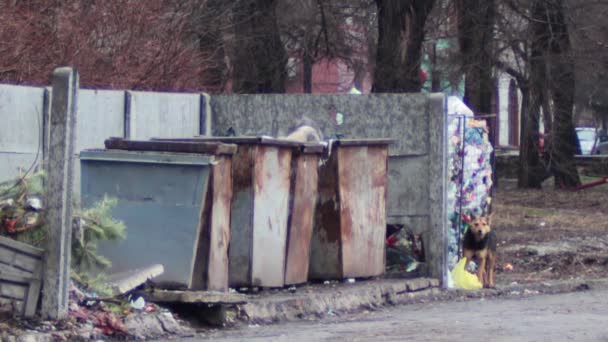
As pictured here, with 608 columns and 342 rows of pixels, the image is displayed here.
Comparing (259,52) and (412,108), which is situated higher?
(259,52)

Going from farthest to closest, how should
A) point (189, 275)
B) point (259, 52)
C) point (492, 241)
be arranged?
1. point (259, 52)
2. point (492, 241)
3. point (189, 275)

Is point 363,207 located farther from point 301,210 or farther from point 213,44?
point 213,44

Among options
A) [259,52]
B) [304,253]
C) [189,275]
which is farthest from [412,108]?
[259,52]

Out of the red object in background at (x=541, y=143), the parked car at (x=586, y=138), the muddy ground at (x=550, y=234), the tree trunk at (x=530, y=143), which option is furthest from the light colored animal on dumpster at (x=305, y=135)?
the parked car at (x=586, y=138)

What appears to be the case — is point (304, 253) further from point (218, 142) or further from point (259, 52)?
point (259, 52)

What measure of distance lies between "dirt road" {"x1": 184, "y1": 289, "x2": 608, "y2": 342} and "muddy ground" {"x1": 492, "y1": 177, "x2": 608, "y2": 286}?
252 centimetres

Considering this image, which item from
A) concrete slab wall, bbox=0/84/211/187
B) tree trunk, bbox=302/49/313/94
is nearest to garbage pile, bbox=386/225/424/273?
concrete slab wall, bbox=0/84/211/187

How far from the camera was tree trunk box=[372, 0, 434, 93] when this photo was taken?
22844 mm

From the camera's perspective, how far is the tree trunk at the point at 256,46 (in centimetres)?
2300

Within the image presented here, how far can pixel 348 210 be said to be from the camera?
1159 cm

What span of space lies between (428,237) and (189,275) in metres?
3.55

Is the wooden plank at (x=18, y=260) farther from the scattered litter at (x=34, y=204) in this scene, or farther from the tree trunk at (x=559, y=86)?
the tree trunk at (x=559, y=86)

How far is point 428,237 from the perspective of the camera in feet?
40.5

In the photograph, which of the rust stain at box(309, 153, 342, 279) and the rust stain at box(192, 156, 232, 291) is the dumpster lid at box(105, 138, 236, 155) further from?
the rust stain at box(309, 153, 342, 279)
